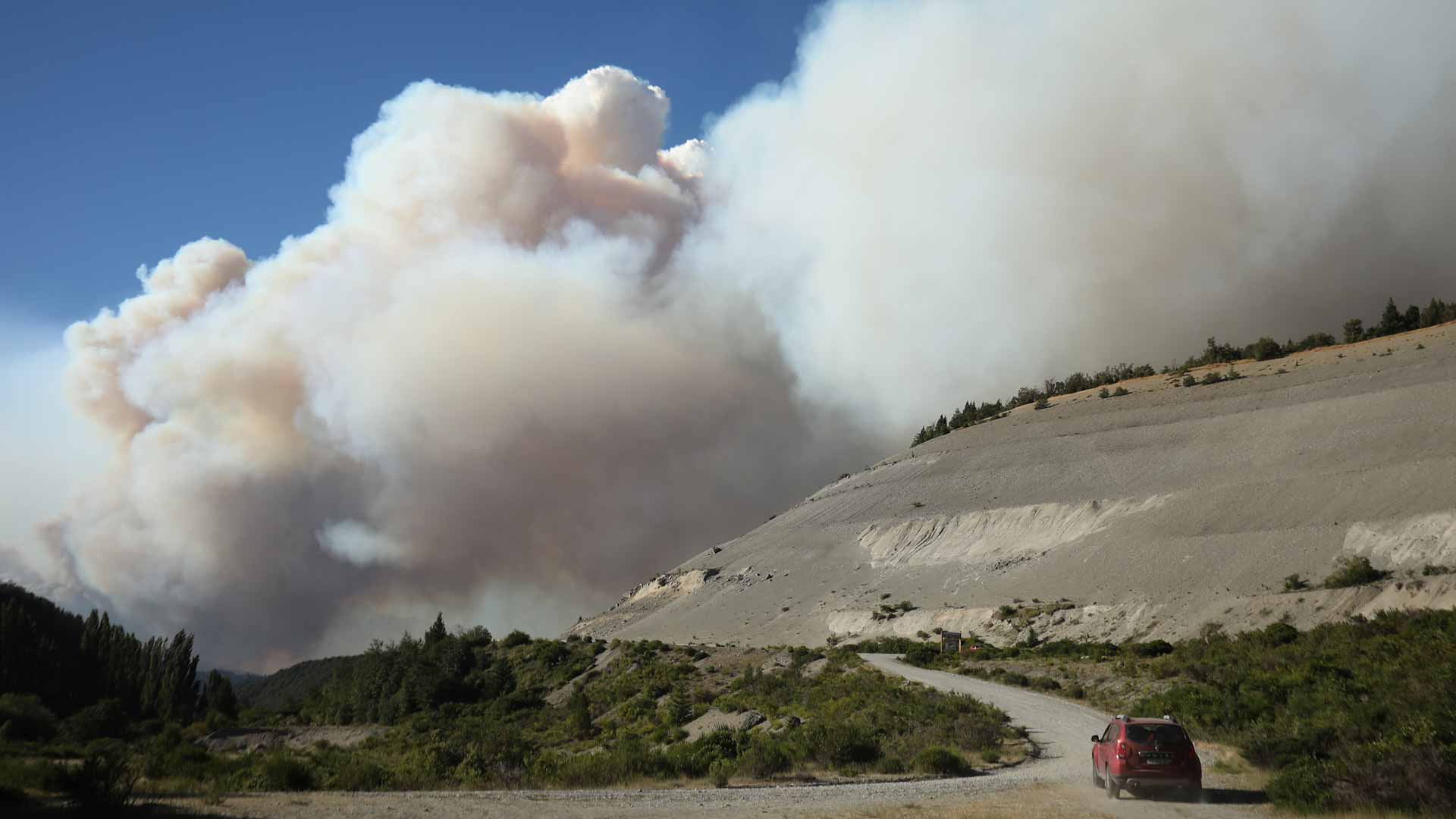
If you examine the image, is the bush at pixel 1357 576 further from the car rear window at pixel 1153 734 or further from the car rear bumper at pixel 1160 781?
the car rear bumper at pixel 1160 781

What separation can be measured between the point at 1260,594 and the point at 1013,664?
17090 millimetres

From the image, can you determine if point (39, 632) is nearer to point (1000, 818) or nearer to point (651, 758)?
point (651, 758)

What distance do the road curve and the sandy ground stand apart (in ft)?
3.81

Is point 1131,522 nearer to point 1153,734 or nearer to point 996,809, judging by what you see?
point 1153,734

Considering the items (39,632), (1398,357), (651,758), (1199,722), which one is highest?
(1398,357)

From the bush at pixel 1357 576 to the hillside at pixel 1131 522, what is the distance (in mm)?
1945

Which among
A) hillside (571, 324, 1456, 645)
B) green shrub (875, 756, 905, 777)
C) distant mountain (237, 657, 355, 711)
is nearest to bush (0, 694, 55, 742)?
green shrub (875, 756, 905, 777)

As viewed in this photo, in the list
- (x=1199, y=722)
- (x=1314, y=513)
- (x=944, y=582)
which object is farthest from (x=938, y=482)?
(x=1199, y=722)

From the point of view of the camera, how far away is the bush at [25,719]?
131 feet

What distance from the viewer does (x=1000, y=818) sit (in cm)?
1741

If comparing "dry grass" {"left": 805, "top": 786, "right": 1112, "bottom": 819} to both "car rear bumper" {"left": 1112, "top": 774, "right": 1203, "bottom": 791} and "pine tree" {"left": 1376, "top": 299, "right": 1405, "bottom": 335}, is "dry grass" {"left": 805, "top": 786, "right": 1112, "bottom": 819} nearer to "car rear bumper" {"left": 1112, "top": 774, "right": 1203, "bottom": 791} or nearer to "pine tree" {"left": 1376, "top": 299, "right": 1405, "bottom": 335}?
"car rear bumper" {"left": 1112, "top": 774, "right": 1203, "bottom": 791}

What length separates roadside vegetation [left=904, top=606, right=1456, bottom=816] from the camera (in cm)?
1747

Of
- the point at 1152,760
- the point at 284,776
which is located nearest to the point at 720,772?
→ the point at 1152,760

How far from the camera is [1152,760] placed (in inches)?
758
